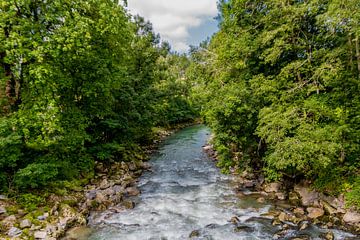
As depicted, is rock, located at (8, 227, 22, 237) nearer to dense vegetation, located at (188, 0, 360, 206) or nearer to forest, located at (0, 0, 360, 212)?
A: forest, located at (0, 0, 360, 212)

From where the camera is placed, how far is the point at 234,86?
12047mm

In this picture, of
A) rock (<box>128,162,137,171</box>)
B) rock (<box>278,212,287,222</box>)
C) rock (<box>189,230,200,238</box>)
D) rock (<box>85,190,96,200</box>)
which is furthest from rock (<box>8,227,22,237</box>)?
rock (<box>278,212,287,222</box>)

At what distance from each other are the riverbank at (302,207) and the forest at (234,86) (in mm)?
427

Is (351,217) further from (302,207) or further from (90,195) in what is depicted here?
(90,195)

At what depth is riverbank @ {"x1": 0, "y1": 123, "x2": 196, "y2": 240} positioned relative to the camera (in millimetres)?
8328

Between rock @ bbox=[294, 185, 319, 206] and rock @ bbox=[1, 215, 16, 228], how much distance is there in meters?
11.0

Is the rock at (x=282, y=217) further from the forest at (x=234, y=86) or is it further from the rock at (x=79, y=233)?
the rock at (x=79, y=233)

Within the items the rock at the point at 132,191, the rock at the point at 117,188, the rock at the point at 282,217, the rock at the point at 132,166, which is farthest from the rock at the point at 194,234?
the rock at the point at 132,166

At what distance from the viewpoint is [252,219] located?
32.6 feet

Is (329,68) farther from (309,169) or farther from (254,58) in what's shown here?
(309,169)

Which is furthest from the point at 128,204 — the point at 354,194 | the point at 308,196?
the point at 354,194

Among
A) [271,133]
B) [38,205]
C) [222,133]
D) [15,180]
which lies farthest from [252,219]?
[15,180]

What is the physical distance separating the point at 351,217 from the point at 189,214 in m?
5.91

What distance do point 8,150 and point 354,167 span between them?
13.1m
